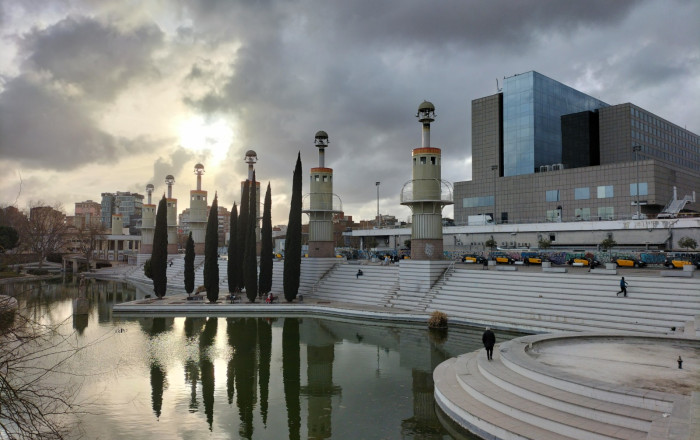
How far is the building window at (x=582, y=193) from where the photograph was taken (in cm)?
6538

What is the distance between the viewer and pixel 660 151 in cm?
8288

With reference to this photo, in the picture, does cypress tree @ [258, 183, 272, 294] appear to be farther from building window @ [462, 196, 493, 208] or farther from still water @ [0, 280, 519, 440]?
building window @ [462, 196, 493, 208]

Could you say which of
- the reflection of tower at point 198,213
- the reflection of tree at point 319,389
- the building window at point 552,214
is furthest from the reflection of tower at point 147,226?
the building window at point 552,214

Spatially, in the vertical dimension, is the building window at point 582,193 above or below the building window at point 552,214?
above

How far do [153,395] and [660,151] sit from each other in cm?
9414

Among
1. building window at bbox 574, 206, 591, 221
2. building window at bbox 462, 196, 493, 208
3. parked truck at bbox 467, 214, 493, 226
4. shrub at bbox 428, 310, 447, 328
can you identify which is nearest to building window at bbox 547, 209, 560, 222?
building window at bbox 574, 206, 591, 221

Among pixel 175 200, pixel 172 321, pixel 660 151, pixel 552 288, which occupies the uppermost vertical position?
pixel 660 151

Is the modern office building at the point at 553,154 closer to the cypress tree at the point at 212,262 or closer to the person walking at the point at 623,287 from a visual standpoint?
the person walking at the point at 623,287

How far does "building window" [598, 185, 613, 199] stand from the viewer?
207 ft

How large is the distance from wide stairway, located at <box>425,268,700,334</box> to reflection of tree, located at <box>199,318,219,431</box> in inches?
567

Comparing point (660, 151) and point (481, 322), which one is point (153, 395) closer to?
point (481, 322)

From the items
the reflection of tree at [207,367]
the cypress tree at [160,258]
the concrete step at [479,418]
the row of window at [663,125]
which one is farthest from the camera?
the row of window at [663,125]

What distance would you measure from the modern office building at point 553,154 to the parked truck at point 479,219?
6.35 feet

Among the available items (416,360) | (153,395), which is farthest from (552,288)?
(153,395)
